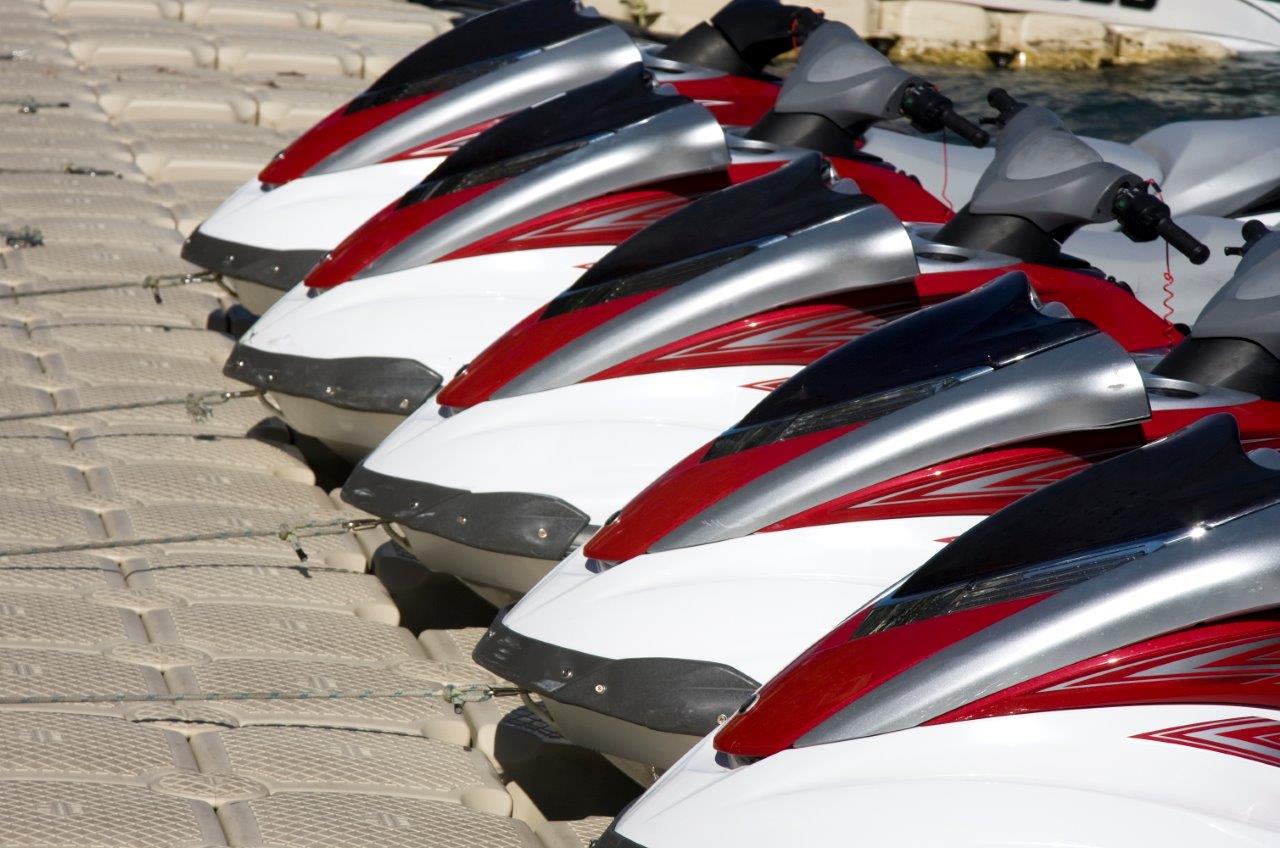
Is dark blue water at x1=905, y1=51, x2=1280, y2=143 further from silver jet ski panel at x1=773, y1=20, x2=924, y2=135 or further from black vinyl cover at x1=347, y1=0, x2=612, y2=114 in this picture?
silver jet ski panel at x1=773, y1=20, x2=924, y2=135

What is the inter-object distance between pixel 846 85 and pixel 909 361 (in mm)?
1613

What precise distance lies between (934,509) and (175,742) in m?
1.44

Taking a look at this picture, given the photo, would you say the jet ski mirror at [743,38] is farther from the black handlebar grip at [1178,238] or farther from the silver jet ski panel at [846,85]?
the black handlebar grip at [1178,238]

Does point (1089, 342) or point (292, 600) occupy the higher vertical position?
point (1089, 342)

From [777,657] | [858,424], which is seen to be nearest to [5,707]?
[777,657]

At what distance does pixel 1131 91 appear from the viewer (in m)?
11.5

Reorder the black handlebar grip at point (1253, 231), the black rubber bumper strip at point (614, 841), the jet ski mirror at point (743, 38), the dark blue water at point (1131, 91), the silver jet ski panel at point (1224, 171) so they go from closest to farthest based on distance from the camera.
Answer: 1. the black rubber bumper strip at point (614, 841)
2. the black handlebar grip at point (1253, 231)
3. the jet ski mirror at point (743, 38)
4. the silver jet ski panel at point (1224, 171)
5. the dark blue water at point (1131, 91)

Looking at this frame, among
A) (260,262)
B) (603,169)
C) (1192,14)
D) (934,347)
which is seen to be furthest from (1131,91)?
(934,347)

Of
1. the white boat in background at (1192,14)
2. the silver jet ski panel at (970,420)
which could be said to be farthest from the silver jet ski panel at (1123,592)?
the white boat in background at (1192,14)

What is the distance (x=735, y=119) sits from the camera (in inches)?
189

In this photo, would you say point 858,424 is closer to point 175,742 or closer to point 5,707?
point 175,742

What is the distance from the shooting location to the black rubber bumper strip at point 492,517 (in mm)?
3322

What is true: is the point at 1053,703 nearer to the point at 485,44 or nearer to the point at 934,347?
the point at 934,347

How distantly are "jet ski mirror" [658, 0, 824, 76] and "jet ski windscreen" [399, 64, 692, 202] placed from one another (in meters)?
0.80
